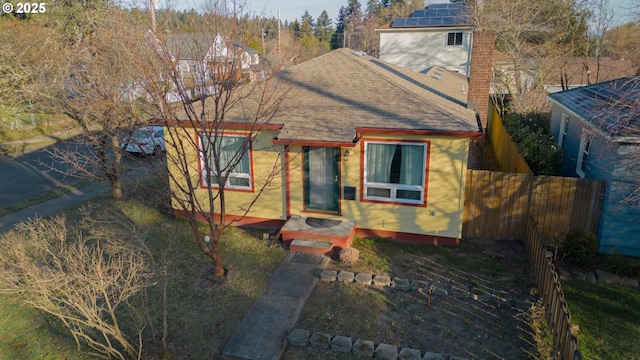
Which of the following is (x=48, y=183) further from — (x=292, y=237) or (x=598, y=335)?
(x=598, y=335)

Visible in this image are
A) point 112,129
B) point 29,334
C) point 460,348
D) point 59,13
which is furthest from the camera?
point 59,13

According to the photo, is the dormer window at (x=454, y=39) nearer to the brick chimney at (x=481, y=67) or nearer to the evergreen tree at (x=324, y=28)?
the brick chimney at (x=481, y=67)

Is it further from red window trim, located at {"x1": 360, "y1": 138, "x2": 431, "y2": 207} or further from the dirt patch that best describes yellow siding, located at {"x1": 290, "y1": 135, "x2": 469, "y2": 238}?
the dirt patch

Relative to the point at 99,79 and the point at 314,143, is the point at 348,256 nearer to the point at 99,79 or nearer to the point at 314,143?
the point at 314,143

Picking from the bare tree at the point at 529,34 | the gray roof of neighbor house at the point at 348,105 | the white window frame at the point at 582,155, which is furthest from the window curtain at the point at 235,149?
the bare tree at the point at 529,34

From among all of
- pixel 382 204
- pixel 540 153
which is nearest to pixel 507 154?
pixel 540 153

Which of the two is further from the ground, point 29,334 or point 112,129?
point 112,129

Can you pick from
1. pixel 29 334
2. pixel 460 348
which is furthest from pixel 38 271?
pixel 460 348
